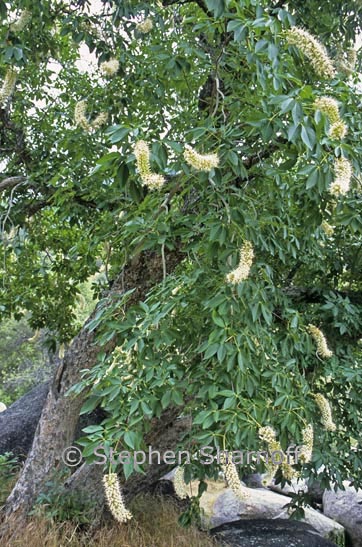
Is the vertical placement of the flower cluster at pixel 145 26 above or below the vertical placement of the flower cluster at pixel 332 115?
above

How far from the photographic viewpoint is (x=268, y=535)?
2.96 metres

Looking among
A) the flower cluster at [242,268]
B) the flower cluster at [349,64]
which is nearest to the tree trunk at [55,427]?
the flower cluster at [349,64]

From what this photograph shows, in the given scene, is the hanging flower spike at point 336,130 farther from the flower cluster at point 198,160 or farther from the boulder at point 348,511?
the boulder at point 348,511

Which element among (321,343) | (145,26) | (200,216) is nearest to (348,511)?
(321,343)

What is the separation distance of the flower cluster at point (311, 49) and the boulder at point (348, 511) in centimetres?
353

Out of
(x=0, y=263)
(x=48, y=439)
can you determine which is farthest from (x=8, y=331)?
(x=48, y=439)

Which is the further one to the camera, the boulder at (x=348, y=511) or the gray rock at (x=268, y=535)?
the boulder at (x=348, y=511)

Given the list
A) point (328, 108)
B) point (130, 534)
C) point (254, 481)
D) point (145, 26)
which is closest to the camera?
point (328, 108)

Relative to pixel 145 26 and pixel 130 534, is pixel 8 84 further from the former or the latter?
pixel 130 534

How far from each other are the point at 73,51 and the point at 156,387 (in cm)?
258

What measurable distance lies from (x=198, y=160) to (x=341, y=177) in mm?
318

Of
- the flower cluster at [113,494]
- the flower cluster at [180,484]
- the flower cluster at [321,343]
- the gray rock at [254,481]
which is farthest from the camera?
the gray rock at [254,481]

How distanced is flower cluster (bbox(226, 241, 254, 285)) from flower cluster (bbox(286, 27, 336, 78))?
0.46 m

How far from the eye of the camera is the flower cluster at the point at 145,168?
1.30 m
